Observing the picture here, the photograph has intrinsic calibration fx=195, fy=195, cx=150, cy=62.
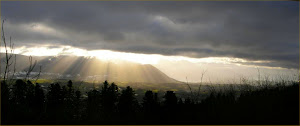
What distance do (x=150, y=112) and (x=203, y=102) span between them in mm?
1917

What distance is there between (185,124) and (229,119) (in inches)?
40.2

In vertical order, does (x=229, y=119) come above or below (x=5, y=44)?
below

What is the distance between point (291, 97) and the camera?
5203 mm


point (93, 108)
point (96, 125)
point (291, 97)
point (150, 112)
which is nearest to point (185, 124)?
point (150, 112)

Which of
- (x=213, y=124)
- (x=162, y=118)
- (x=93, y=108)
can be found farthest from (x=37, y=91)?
(x=213, y=124)

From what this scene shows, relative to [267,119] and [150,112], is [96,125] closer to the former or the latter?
[150,112]

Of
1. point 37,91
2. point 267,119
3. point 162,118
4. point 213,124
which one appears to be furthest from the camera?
point 37,91

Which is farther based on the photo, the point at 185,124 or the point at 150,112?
the point at 150,112

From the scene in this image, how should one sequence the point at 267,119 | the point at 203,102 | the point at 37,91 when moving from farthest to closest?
1. the point at 37,91
2. the point at 203,102
3. the point at 267,119

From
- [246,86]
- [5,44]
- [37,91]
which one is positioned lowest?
[37,91]

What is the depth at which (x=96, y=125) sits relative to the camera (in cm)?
454

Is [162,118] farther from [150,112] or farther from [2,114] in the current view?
[2,114]

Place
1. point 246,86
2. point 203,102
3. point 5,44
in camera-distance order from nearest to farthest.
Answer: point 5,44, point 203,102, point 246,86

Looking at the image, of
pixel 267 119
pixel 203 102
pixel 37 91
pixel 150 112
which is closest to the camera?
pixel 267 119
